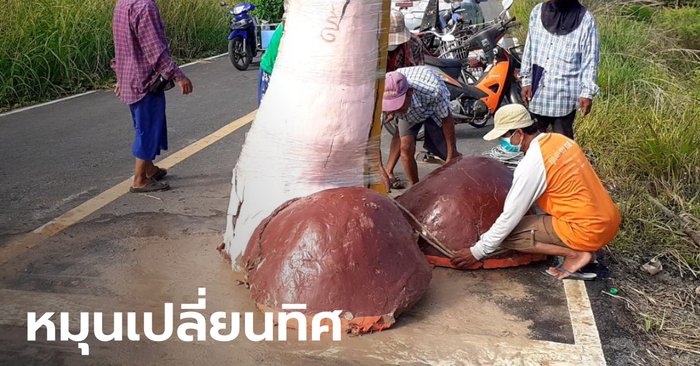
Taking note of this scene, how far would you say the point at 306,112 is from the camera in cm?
422

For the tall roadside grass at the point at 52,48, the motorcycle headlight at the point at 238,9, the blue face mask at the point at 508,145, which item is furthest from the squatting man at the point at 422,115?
the motorcycle headlight at the point at 238,9

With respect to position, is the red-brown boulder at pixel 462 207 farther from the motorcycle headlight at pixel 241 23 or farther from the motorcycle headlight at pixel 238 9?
the motorcycle headlight at pixel 238 9

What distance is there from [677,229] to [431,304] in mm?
2214

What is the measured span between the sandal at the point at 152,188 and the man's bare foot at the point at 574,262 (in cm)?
316

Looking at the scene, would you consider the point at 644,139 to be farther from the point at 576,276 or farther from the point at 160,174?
the point at 160,174

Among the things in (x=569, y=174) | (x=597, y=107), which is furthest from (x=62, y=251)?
(x=597, y=107)

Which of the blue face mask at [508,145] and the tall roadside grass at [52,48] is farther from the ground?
the blue face mask at [508,145]

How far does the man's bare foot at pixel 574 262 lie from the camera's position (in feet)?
14.6

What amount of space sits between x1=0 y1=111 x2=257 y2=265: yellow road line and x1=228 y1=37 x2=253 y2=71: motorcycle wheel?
5764 mm

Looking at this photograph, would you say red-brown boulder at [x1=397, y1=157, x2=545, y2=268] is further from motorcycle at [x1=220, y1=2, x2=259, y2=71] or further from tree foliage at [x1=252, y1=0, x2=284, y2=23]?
tree foliage at [x1=252, y1=0, x2=284, y2=23]

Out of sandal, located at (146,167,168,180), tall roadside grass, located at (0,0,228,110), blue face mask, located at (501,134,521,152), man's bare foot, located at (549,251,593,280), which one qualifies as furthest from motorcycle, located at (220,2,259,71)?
man's bare foot, located at (549,251,593,280)

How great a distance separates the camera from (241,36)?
13.6 meters

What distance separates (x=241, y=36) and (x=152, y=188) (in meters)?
8.00

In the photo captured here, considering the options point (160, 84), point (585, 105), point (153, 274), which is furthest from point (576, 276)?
point (160, 84)
